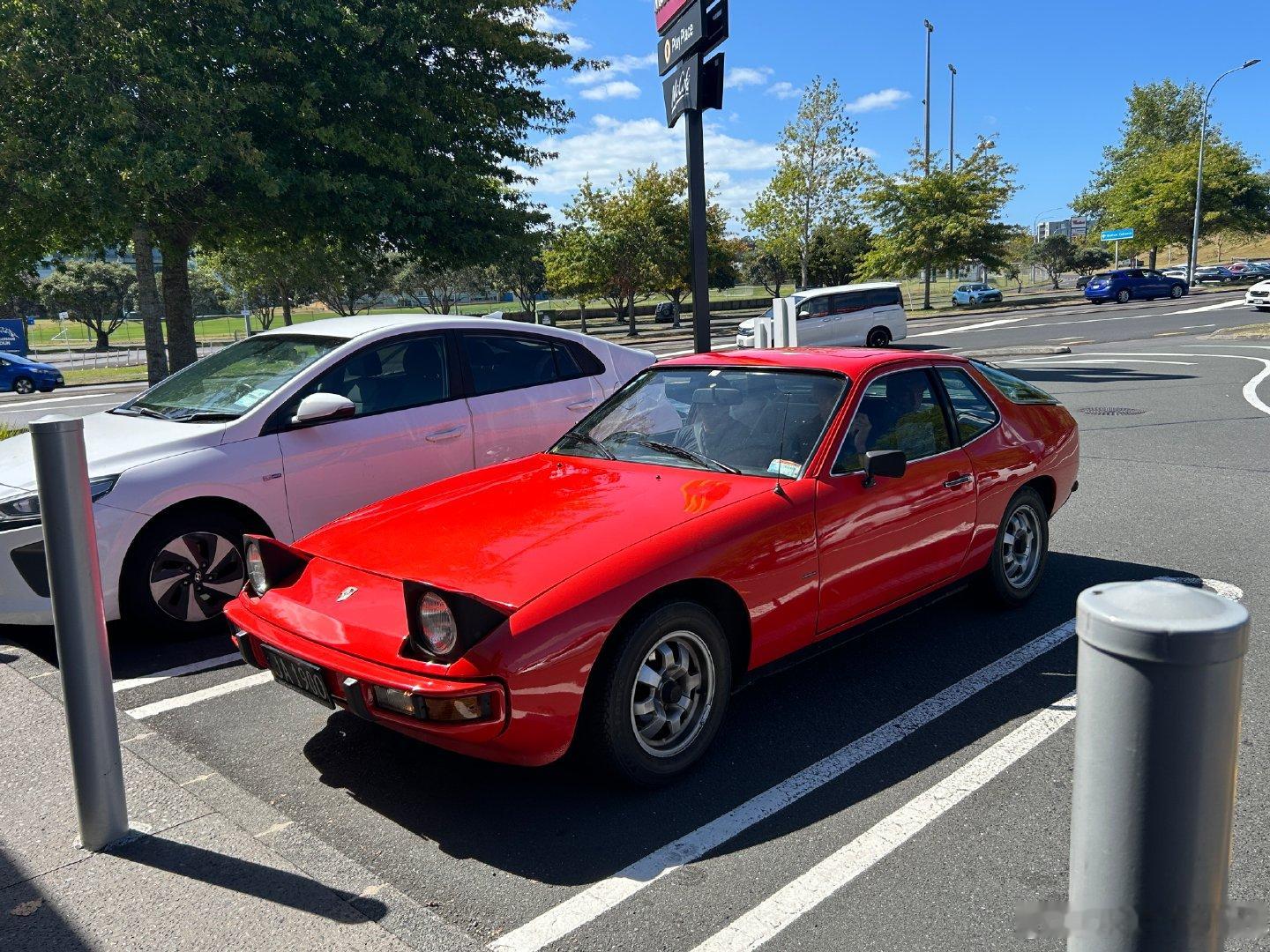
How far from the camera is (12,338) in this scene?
38.3m

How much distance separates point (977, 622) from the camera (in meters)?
5.16

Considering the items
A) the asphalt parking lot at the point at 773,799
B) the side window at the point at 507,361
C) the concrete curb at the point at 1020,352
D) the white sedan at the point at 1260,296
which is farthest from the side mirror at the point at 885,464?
the white sedan at the point at 1260,296

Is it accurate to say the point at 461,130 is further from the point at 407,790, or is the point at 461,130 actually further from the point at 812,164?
the point at 812,164

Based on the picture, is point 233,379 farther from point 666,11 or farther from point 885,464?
point 666,11

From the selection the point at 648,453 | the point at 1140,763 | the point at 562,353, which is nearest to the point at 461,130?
the point at 562,353

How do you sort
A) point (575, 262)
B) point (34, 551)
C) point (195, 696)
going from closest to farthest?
point (195, 696) → point (34, 551) → point (575, 262)

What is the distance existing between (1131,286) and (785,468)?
48190 mm

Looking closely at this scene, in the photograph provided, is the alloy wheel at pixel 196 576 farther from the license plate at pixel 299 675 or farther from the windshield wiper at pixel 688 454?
the windshield wiper at pixel 688 454

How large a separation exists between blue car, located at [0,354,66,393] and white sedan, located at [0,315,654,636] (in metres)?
25.7

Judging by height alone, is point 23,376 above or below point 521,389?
below

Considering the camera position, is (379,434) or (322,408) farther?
(379,434)

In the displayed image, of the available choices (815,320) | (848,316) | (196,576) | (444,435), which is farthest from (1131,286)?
(196,576)

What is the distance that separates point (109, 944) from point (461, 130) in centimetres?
1660

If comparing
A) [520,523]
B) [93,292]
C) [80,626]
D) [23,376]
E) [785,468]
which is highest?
[93,292]
